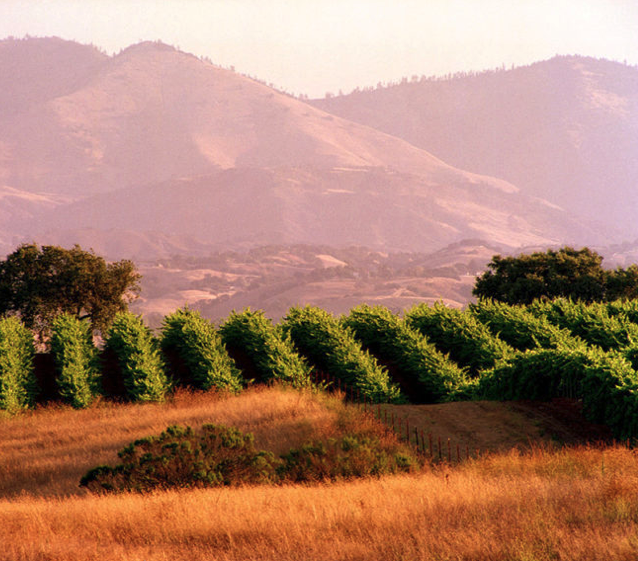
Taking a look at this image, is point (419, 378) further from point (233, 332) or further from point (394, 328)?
point (233, 332)

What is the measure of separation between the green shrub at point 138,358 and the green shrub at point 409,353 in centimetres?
765

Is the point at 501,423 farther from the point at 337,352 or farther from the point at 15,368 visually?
the point at 15,368

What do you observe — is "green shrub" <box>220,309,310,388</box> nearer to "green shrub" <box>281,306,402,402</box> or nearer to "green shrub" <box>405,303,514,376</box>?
"green shrub" <box>281,306,402,402</box>

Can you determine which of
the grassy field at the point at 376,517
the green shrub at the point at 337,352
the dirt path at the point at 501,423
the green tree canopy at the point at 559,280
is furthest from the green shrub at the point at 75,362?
the green tree canopy at the point at 559,280

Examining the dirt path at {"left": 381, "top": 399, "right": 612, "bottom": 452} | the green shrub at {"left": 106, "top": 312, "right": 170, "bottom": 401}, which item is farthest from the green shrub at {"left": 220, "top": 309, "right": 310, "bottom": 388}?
the dirt path at {"left": 381, "top": 399, "right": 612, "bottom": 452}

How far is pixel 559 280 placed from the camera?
43750 millimetres

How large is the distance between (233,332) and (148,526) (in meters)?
17.2

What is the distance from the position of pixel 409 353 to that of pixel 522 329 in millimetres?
5440

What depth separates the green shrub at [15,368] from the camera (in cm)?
2469

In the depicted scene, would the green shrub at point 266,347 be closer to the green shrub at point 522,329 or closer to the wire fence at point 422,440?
the wire fence at point 422,440

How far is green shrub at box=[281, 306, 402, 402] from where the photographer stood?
915 inches

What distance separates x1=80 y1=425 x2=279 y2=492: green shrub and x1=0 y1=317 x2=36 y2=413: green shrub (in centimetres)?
1195

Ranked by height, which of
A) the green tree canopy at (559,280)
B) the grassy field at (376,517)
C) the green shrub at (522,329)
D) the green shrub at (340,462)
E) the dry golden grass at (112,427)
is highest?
the green tree canopy at (559,280)

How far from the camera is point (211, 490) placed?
42.2 feet
